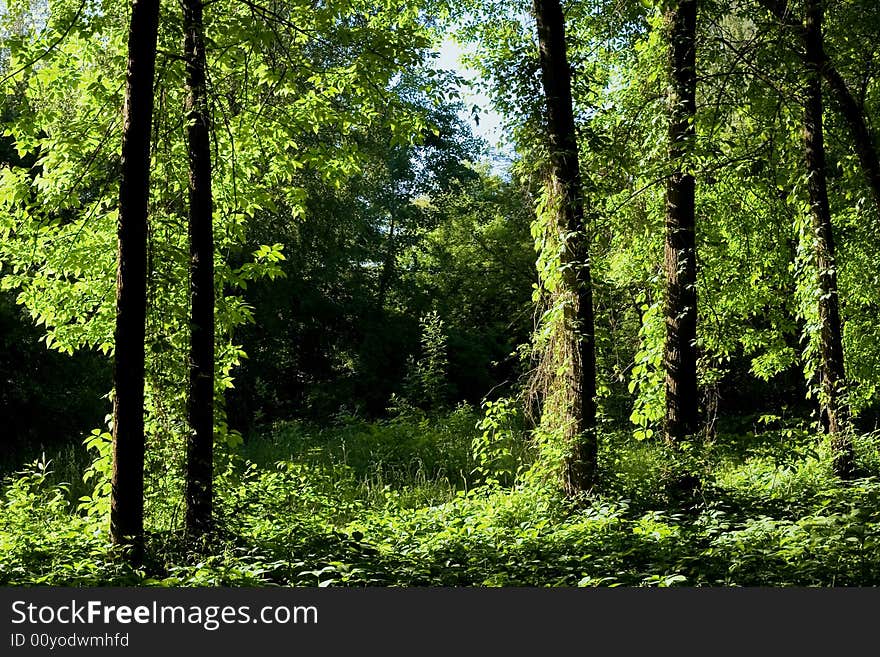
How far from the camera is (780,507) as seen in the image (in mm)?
7812

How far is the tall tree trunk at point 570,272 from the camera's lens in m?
7.89

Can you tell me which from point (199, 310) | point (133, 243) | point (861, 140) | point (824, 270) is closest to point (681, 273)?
point (824, 270)

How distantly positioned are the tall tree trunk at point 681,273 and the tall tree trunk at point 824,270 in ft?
4.46

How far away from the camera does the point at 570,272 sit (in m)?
7.95

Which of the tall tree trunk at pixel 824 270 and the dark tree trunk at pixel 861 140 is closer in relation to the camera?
the tall tree trunk at pixel 824 270

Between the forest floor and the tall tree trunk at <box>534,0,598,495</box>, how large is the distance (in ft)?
1.19

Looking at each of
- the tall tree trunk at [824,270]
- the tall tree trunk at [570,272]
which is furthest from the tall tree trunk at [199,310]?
the tall tree trunk at [824,270]

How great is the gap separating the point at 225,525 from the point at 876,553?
4907mm

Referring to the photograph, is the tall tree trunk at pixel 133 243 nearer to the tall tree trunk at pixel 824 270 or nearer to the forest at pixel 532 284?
the forest at pixel 532 284

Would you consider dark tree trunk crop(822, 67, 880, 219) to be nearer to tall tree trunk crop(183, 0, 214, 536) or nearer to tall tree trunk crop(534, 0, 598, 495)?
tall tree trunk crop(534, 0, 598, 495)

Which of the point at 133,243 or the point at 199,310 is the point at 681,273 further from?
the point at 133,243

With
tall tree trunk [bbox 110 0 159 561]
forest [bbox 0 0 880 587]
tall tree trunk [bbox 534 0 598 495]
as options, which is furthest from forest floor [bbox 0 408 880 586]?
tall tree trunk [bbox 110 0 159 561]

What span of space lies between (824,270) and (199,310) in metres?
6.44

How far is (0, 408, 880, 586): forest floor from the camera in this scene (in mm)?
5512
